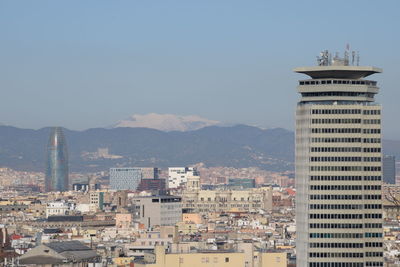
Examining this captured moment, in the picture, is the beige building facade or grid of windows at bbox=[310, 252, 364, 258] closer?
grid of windows at bbox=[310, 252, 364, 258]

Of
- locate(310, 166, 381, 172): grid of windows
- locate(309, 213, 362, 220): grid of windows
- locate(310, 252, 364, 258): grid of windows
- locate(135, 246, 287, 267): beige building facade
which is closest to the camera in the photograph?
locate(310, 252, 364, 258): grid of windows

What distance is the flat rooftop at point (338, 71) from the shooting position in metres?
145

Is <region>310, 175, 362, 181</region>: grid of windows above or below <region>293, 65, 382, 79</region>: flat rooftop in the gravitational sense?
below

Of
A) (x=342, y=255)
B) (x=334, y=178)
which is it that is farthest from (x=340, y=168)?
(x=342, y=255)

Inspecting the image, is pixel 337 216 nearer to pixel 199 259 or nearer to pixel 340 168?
pixel 340 168

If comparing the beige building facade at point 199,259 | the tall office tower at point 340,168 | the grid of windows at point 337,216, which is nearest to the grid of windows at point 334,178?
the tall office tower at point 340,168

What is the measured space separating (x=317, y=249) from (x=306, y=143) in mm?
9390

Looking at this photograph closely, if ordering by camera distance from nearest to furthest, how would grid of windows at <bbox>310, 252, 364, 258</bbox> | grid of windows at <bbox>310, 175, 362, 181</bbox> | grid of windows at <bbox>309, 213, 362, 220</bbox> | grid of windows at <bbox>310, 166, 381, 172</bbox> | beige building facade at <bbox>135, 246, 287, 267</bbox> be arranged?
grid of windows at <bbox>310, 252, 364, 258</bbox>, grid of windows at <bbox>309, 213, 362, 220</bbox>, grid of windows at <bbox>310, 175, 362, 181</bbox>, grid of windows at <bbox>310, 166, 381, 172</bbox>, beige building facade at <bbox>135, 246, 287, 267</bbox>

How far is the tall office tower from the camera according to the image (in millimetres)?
144875

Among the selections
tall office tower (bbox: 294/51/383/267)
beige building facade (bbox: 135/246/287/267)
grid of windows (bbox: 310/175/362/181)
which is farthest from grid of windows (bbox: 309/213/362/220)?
beige building facade (bbox: 135/246/287/267)

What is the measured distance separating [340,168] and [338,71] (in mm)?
8427

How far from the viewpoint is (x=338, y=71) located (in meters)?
146

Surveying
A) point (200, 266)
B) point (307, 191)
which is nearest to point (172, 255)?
point (200, 266)

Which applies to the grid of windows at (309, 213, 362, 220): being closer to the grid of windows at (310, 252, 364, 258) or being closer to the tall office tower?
the tall office tower
